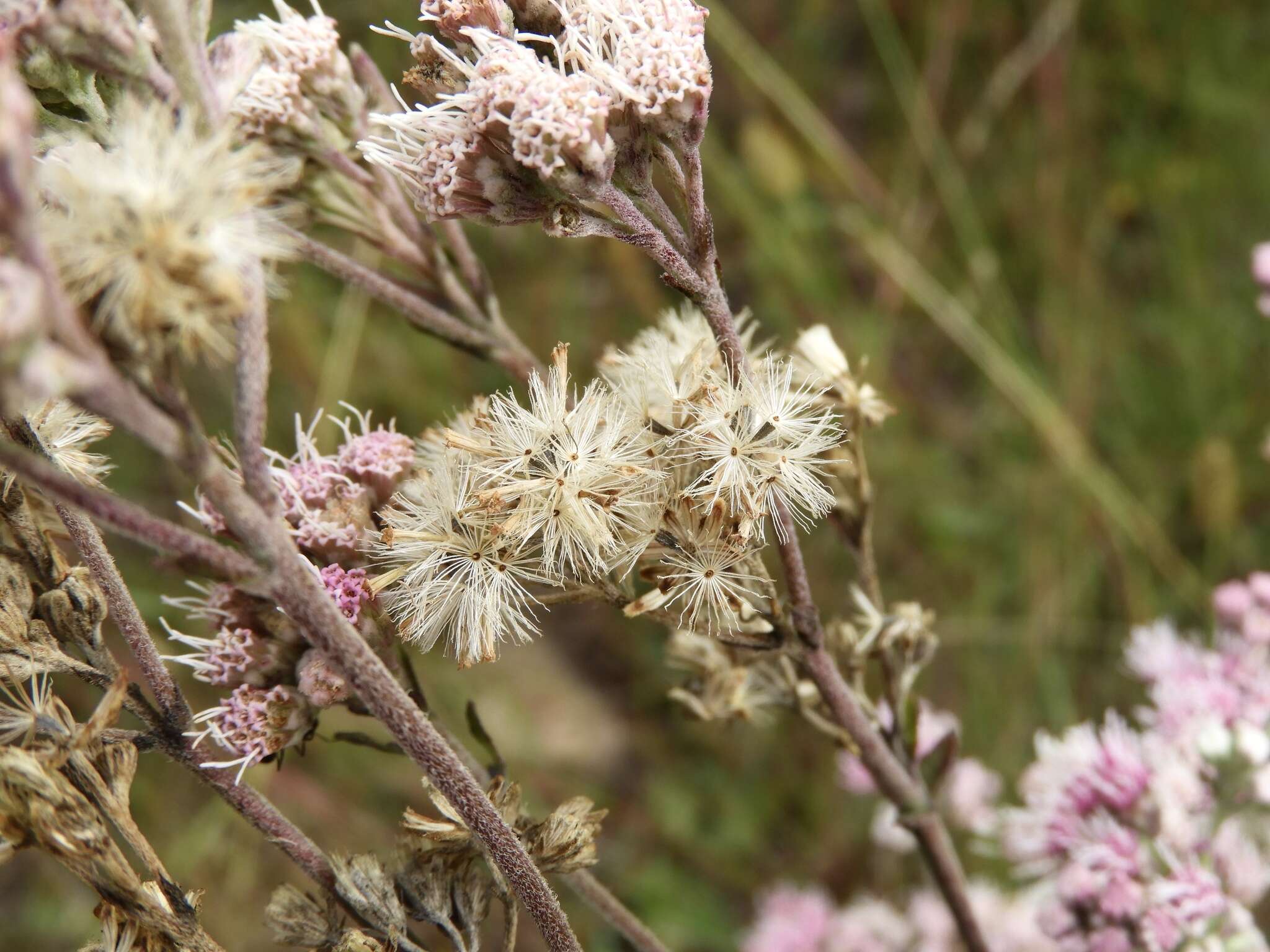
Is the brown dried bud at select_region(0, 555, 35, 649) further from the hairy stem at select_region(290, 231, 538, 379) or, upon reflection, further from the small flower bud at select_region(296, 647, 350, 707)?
the hairy stem at select_region(290, 231, 538, 379)

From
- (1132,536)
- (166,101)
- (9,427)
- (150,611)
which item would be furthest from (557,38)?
(1132,536)

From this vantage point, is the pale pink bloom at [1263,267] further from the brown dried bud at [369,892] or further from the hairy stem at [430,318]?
the brown dried bud at [369,892]

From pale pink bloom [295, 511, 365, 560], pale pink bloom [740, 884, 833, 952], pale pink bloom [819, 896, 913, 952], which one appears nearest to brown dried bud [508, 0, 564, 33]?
pale pink bloom [295, 511, 365, 560]

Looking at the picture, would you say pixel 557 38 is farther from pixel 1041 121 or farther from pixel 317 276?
pixel 1041 121

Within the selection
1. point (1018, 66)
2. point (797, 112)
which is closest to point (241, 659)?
point (797, 112)

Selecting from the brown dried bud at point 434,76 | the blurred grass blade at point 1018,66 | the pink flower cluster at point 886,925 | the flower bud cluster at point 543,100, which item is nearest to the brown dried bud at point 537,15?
the flower bud cluster at point 543,100

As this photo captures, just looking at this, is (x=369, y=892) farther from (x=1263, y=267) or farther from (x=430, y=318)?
(x=1263, y=267)
